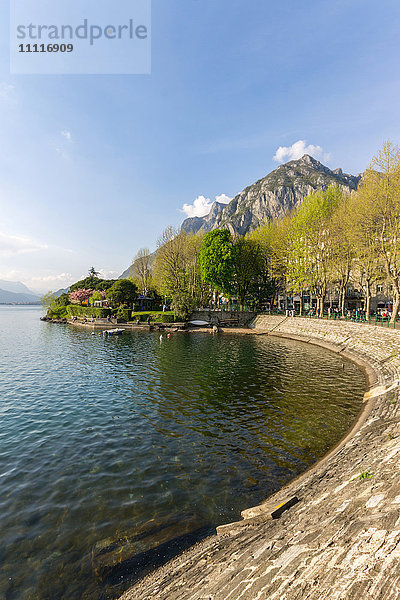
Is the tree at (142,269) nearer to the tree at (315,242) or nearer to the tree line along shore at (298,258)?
the tree line along shore at (298,258)

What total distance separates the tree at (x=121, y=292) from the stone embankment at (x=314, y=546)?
7434cm

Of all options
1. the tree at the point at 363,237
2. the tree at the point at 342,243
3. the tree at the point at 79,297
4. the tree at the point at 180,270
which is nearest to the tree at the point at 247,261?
the tree at the point at 180,270

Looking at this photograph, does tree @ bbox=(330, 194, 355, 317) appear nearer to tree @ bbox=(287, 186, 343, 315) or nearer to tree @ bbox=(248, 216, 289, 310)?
tree @ bbox=(287, 186, 343, 315)

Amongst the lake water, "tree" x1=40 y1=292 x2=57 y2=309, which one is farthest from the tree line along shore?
the lake water

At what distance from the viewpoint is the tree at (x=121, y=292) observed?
79.1 metres

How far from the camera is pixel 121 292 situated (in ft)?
261

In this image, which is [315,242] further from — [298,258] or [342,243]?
[342,243]

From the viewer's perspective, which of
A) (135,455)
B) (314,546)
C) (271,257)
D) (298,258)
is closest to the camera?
(314,546)

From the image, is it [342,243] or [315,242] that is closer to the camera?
[342,243]

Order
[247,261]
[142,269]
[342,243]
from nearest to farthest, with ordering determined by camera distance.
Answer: [342,243] → [247,261] → [142,269]

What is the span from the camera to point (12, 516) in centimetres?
919

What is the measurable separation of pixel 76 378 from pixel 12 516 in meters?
17.9

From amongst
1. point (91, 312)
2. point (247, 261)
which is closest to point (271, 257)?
point (247, 261)

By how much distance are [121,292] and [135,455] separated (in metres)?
70.5
